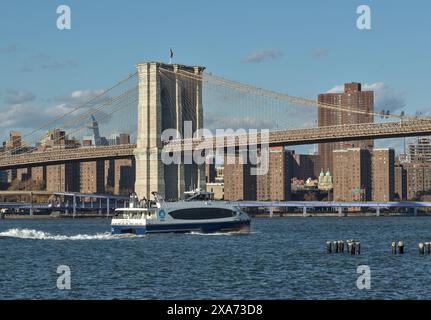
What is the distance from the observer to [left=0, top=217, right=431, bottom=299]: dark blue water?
41.1 meters

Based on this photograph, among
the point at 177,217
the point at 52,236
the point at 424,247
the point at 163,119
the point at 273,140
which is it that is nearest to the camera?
the point at 424,247

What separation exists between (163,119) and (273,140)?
1873 centimetres

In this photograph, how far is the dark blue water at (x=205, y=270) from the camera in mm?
41125

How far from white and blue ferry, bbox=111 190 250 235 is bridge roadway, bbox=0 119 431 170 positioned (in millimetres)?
28643

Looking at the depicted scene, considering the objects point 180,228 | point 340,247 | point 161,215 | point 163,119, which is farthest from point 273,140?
point 340,247

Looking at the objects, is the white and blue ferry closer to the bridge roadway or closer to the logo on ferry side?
the logo on ferry side

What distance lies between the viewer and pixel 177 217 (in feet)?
260

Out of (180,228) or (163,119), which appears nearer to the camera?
(180,228)

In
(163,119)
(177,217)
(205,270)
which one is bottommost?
(205,270)

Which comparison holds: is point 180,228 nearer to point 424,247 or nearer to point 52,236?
point 52,236

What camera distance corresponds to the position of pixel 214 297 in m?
39.8

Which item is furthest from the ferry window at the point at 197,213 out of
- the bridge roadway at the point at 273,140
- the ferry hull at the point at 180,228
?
the bridge roadway at the point at 273,140
